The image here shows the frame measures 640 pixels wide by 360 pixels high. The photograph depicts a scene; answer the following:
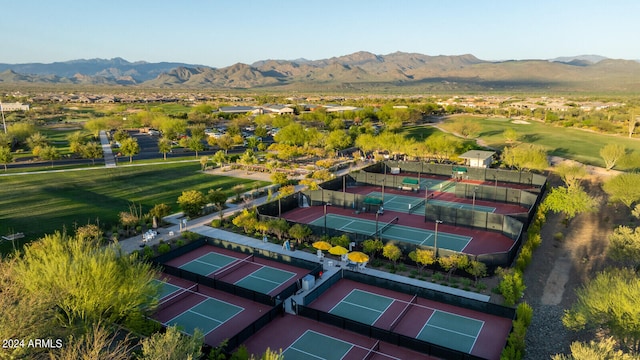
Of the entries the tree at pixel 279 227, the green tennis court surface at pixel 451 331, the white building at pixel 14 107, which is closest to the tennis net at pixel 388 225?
the tree at pixel 279 227

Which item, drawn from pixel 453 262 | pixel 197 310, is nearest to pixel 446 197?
pixel 453 262

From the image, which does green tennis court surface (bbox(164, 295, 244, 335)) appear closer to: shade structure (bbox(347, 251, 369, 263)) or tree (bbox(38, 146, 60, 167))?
shade structure (bbox(347, 251, 369, 263))

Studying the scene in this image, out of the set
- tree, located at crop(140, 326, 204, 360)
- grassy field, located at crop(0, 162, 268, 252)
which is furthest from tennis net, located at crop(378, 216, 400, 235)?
tree, located at crop(140, 326, 204, 360)

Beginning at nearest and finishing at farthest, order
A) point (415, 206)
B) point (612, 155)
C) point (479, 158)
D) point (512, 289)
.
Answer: point (512, 289), point (415, 206), point (612, 155), point (479, 158)

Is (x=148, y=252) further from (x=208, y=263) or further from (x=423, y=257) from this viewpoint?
(x=423, y=257)

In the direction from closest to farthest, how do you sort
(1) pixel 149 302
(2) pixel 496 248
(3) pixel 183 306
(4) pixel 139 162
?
(1) pixel 149 302 → (3) pixel 183 306 → (2) pixel 496 248 → (4) pixel 139 162

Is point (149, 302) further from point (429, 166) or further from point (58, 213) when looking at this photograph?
point (429, 166)

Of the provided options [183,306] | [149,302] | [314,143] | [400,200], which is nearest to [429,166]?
[400,200]
